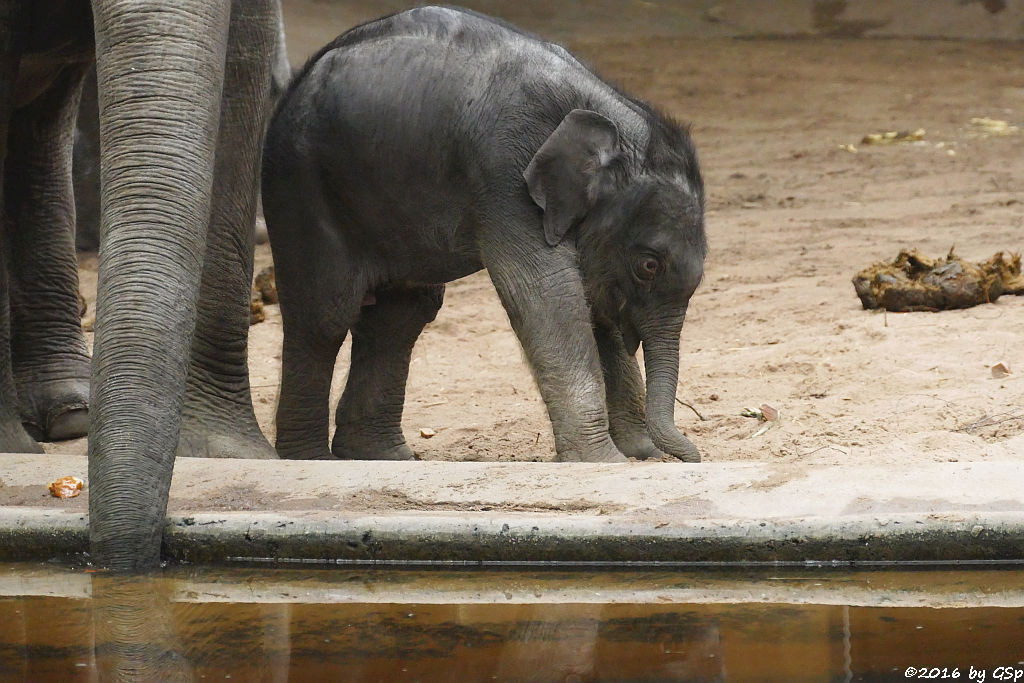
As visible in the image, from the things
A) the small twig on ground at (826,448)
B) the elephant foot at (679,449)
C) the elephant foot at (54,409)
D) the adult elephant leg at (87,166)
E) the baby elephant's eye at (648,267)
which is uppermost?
the baby elephant's eye at (648,267)

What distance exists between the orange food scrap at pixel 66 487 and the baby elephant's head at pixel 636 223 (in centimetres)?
156

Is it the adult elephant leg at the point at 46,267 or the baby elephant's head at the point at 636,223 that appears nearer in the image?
the baby elephant's head at the point at 636,223

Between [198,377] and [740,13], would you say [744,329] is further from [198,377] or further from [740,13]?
[740,13]

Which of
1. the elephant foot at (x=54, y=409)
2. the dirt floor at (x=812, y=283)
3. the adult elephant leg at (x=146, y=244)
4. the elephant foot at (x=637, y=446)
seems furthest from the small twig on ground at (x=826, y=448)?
the elephant foot at (x=54, y=409)

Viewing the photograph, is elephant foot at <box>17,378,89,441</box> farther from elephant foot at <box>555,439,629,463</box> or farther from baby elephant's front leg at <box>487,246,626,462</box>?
elephant foot at <box>555,439,629,463</box>

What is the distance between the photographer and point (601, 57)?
1473 centimetres

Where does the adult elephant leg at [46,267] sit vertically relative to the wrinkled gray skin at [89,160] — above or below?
above

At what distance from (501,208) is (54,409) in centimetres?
208

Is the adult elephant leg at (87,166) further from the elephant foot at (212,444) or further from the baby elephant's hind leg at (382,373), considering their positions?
the elephant foot at (212,444)

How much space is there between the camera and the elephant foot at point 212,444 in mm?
5090

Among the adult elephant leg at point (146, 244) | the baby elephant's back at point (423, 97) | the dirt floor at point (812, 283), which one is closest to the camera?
the adult elephant leg at point (146, 244)

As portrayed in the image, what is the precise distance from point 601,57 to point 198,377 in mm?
10119

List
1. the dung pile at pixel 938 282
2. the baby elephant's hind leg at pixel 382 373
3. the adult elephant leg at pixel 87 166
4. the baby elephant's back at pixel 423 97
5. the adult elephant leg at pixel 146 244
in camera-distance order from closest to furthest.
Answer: the adult elephant leg at pixel 146 244 < the baby elephant's back at pixel 423 97 < the baby elephant's hind leg at pixel 382 373 < the dung pile at pixel 938 282 < the adult elephant leg at pixel 87 166

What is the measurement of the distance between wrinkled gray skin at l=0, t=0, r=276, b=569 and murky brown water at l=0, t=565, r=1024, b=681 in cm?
25
